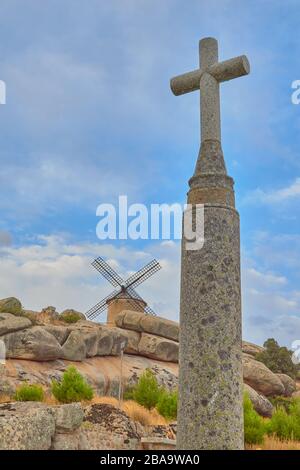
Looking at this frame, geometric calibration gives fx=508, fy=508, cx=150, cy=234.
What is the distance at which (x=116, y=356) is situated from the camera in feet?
103

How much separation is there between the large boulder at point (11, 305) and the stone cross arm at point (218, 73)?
27334 millimetres

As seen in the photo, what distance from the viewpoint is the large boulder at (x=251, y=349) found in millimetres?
40844

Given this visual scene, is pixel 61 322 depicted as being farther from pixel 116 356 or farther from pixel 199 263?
pixel 199 263

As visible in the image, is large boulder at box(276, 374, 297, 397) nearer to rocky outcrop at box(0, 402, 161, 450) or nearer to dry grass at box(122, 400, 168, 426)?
dry grass at box(122, 400, 168, 426)

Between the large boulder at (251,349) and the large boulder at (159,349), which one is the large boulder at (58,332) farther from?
the large boulder at (251,349)

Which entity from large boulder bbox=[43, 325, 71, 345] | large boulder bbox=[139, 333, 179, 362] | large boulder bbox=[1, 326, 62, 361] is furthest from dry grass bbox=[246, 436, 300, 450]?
large boulder bbox=[139, 333, 179, 362]

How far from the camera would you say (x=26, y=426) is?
36.4 ft

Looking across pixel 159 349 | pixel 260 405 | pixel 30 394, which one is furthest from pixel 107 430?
pixel 159 349

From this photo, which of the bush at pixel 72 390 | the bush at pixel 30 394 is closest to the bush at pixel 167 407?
the bush at pixel 72 390

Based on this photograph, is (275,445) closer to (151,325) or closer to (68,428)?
(68,428)

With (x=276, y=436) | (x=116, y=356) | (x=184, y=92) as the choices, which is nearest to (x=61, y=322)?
(x=116, y=356)

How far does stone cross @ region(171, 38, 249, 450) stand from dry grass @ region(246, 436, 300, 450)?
960cm

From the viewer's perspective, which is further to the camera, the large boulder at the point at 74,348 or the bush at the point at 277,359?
the bush at the point at 277,359

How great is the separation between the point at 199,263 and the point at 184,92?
255 centimetres
